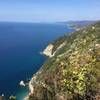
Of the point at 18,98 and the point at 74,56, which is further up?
the point at 74,56

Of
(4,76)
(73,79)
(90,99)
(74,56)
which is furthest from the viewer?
(4,76)

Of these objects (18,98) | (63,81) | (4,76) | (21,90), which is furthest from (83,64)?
(4,76)

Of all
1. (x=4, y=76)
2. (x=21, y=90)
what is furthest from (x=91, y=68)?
(x=4, y=76)

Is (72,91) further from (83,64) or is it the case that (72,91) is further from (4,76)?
(4,76)

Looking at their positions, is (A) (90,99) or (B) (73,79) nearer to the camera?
(A) (90,99)

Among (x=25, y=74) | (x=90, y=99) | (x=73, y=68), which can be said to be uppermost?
(x=73, y=68)

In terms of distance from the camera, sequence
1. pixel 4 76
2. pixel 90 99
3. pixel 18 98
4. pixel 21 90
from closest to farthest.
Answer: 1. pixel 90 99
2. pixel 18 98
3. pixel 21 90
4. pixel 4 76

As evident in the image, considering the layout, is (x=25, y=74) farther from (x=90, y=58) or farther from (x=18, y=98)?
(x=90, y=58)

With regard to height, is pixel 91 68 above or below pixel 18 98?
above

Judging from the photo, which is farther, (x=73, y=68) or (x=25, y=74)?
(x=25, y=74)
